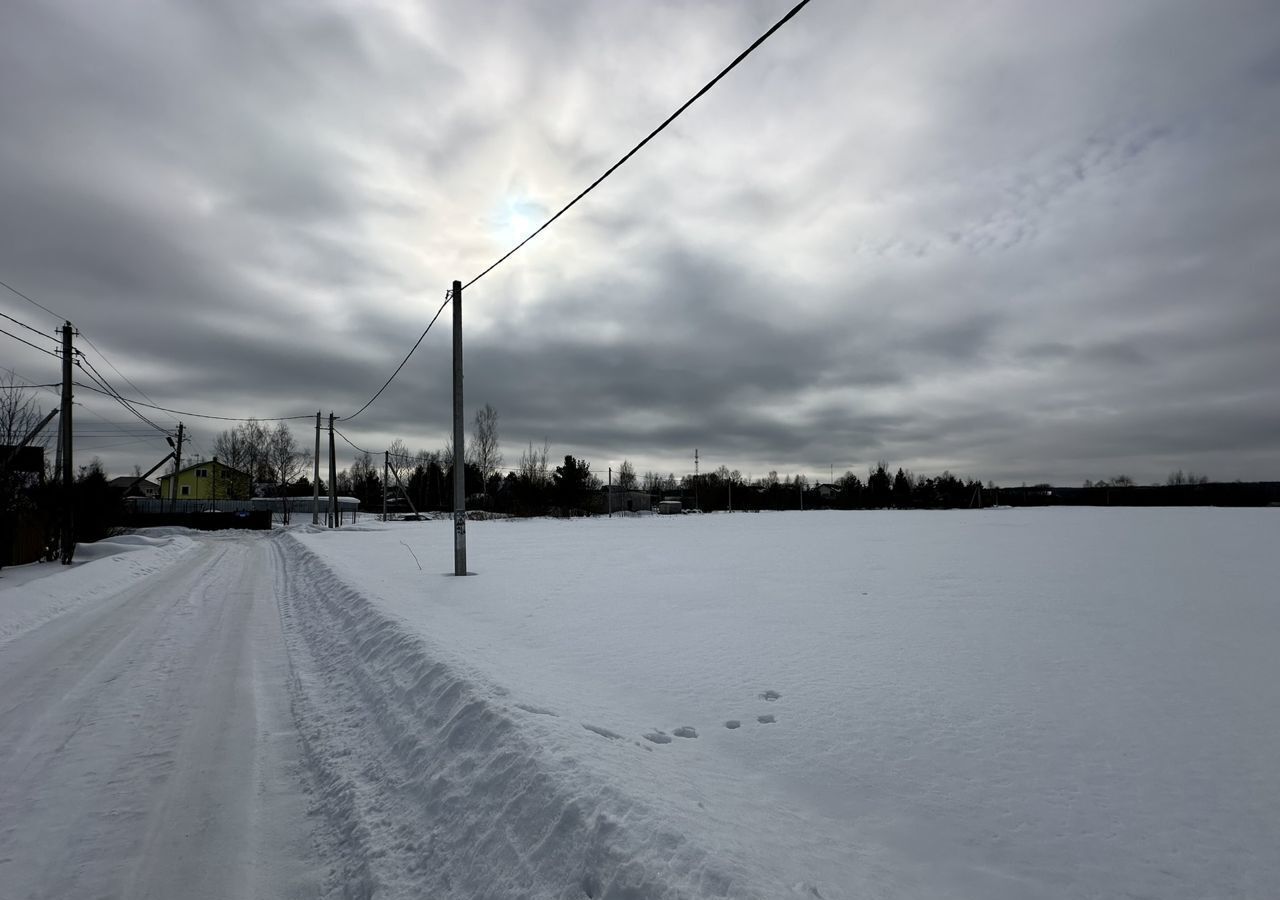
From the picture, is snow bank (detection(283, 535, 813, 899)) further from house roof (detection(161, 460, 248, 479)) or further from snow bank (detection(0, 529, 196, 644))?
house roof (detection(161, 460, 248, 479))

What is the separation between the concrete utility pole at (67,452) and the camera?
1911cm

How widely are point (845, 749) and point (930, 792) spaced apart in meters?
0.61

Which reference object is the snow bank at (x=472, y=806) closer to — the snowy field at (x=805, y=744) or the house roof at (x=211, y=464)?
the snowy field at (x=805, y=744)

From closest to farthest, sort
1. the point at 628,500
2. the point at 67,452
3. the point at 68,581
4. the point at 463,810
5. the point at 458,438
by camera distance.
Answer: the point at 463,810 → the point at 68,581 → the point at 458,438 → the point at 67,452 → the point at 628,500

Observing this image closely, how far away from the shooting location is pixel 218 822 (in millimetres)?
3281

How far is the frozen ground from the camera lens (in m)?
2.69

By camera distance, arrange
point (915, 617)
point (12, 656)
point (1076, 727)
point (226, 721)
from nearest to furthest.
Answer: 1. point (1076, 727)
2. point (226, 721)
3. point (12, 656)
4. point (915, 617)

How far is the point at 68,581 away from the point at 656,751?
1396 cm

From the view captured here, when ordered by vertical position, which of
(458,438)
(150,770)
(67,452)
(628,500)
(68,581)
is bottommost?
(150,770)

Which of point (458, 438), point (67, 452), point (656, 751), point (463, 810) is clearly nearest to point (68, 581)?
point (458, 438)

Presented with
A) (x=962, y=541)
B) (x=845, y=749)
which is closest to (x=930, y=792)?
(x=845, y=749)

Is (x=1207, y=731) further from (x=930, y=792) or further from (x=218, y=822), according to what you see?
(x=218, y=822)

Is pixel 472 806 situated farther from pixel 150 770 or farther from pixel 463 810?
pixel 150 770

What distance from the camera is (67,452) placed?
20.1m
